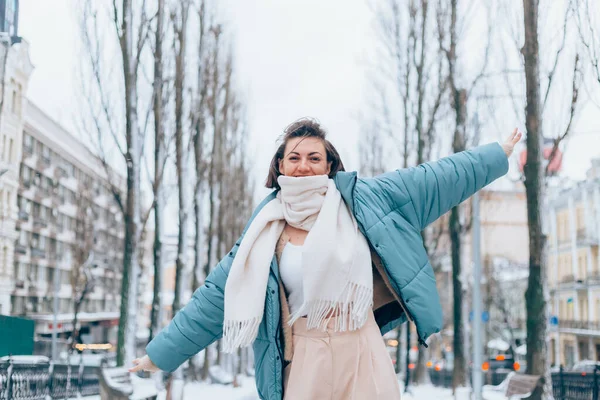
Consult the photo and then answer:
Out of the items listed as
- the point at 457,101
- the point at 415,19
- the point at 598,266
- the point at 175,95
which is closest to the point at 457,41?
the point at 457,101

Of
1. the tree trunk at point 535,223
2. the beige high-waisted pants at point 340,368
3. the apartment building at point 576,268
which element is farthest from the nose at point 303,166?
the apartment building at point 576,268

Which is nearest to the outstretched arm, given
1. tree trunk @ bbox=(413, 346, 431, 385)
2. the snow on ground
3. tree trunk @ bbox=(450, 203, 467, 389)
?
the snow on ground

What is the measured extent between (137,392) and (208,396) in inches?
275

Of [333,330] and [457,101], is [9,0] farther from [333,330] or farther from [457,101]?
[457,101]

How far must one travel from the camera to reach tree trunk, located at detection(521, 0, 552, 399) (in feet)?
32.2

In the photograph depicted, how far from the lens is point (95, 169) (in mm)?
14992

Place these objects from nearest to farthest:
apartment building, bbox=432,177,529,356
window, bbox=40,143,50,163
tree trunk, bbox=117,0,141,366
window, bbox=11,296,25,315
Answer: window, bbox=11,296,25,315, window, bbox=40,143,50,163, tree trunk, bbox=117,0,141,366, apartment building, bbox=432,177,529,356

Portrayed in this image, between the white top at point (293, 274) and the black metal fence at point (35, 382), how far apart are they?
489 centimetres

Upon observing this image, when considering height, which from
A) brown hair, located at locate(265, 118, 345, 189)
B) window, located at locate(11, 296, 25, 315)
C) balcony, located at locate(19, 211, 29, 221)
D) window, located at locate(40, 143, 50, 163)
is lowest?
window, located at locate(11, 296, 25, 315)

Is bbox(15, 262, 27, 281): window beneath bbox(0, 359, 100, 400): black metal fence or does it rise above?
above

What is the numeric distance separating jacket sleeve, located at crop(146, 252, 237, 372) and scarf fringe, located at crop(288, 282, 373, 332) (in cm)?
42

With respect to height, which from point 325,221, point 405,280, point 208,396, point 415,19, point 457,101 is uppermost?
point 415,19

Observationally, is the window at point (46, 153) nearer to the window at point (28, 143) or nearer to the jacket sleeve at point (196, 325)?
the window at point (28, 143)

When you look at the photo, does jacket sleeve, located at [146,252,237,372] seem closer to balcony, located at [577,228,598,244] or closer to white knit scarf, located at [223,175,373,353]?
white knit scarf, located at [223,175,373,353]
